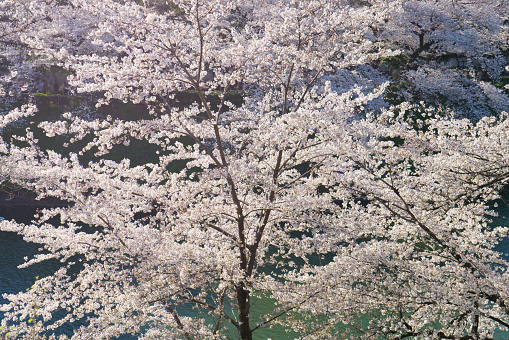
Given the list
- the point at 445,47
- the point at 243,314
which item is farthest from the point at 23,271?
the point at 445,47

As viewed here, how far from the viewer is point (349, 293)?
488 cm

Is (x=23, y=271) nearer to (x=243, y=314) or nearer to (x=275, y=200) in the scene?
(x=243, y=314)

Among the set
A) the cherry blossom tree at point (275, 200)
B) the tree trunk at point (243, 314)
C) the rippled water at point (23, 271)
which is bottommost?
the rippled water at point (23, 271)

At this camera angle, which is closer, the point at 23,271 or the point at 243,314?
the point at 243,314

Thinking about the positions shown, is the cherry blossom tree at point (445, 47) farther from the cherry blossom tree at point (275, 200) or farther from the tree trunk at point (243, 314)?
the tree trunk at point (243, 314)

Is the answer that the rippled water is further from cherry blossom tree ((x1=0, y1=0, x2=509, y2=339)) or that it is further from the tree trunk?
cherry blossom tree ((x1=0, y1=0, x2=509, y2=339))

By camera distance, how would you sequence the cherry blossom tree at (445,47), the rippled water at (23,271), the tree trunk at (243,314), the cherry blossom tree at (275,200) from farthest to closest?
1. the cherry blossom tree at (445,47)
2. the rippled water at (23,271)
3. the tree trunk at (243,314)
4. the cherry blossom tree at (275,200)

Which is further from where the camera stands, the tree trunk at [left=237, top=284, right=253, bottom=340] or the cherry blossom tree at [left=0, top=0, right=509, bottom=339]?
the tree trunk at [left=237, top=284, right=253, bottom=340]

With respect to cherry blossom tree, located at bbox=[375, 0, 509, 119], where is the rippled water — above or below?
below

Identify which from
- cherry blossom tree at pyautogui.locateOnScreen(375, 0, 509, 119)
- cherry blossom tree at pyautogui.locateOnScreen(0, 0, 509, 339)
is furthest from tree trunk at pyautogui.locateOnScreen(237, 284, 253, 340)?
cherry blossom tree at pyautogui.locateOnScreen(375, 0, 509, 119)

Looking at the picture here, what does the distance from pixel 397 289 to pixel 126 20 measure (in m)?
4.71

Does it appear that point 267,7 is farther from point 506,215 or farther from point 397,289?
point 397,289

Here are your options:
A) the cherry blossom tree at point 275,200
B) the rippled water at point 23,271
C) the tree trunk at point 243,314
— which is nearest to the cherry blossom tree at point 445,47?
the rippled water at point 23,271

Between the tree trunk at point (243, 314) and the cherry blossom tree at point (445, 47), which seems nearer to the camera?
the tree trunk at point (243, 314)
